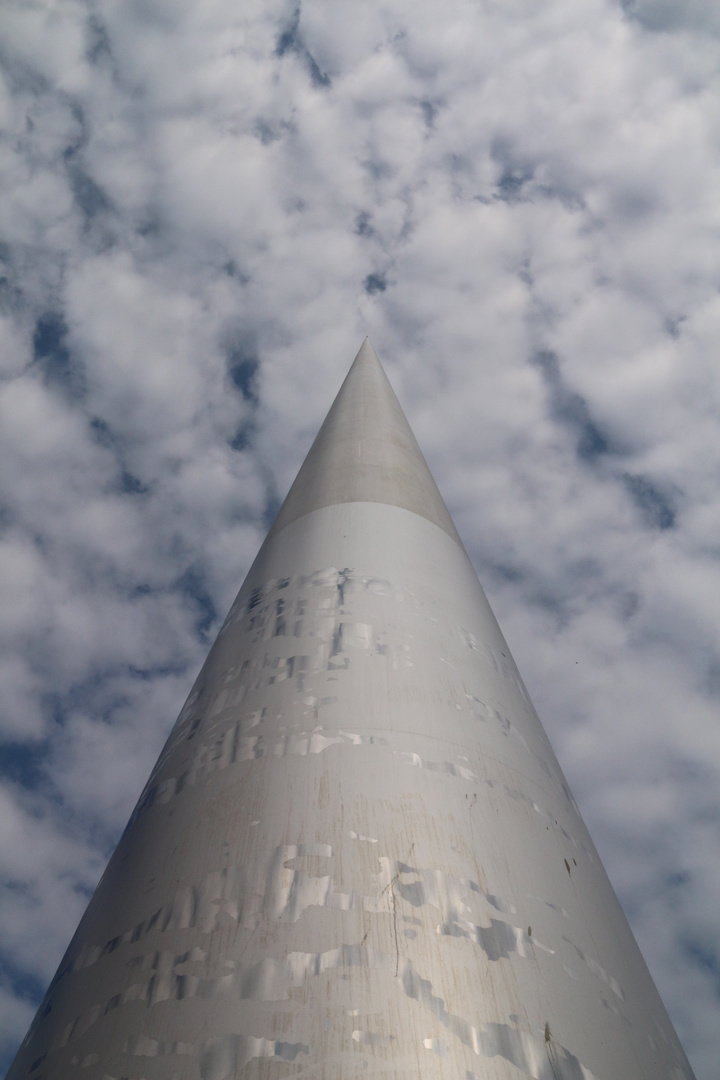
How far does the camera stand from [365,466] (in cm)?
562

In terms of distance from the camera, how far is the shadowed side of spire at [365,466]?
5.16 meters

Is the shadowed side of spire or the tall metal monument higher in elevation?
the shadowed side of spire

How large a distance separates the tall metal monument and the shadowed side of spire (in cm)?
147

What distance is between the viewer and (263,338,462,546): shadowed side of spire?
5164 millimetres

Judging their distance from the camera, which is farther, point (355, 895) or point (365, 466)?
point (365, 466)

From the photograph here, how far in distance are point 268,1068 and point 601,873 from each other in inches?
72.3

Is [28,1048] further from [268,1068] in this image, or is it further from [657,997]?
[657,997]

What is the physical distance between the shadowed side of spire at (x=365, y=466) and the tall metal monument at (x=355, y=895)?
1.47 m

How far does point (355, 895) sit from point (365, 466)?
389 cm

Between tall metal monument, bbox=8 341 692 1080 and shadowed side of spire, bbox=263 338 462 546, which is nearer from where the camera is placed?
tall metal monument, bbox=8 341 692 1080

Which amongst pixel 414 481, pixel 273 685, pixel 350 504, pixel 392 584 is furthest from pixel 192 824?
pixel 414 481

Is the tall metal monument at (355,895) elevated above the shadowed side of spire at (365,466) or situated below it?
below

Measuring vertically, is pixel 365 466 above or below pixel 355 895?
above

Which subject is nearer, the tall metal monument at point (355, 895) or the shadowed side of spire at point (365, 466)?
the tall metal monument at point (355, 895)
